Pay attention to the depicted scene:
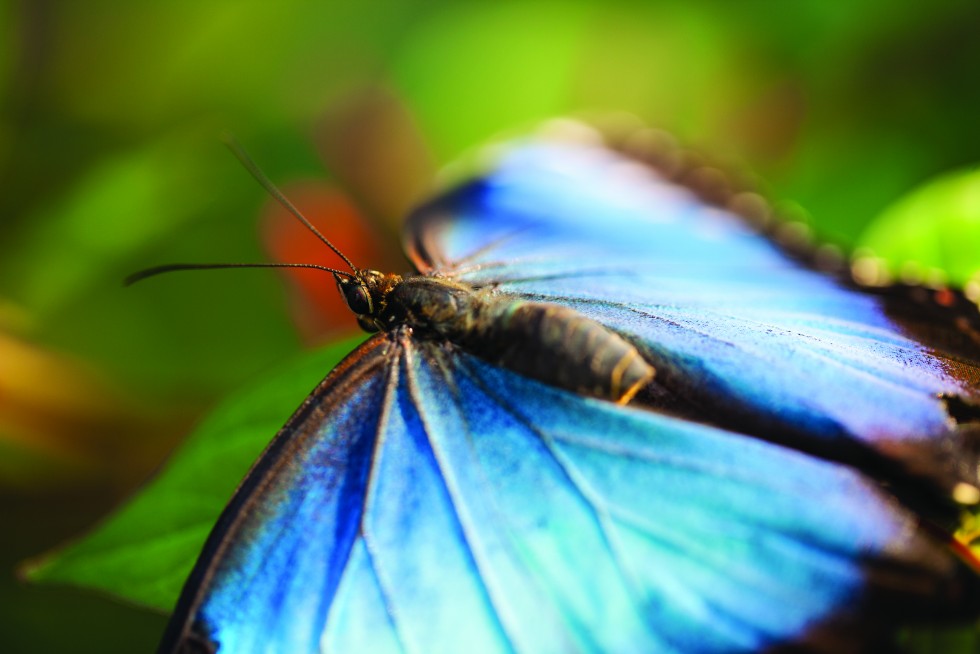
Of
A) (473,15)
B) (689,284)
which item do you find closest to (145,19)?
(473,15)

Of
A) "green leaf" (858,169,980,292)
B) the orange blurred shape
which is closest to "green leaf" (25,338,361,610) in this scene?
the orange blurred shape

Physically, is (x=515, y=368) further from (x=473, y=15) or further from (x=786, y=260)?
(x=473, y=15)

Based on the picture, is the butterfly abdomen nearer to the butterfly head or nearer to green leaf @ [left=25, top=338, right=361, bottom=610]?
the butterfly head

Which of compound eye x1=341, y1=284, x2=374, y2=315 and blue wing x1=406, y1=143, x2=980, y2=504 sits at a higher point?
compound eye x1=341, y1=284, x2=374, y2=315

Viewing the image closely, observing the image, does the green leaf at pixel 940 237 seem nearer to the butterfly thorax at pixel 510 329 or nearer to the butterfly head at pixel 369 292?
the butterfly thorax at pixel 510 329

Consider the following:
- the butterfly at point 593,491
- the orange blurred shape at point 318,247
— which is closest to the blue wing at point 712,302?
the butterfly at point 593,491

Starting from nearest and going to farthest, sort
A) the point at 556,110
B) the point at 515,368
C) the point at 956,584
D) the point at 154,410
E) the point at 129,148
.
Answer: the point at 956,584
the point at 515,368
the point at 154,410
the point at 129,148
the point at 556,110
